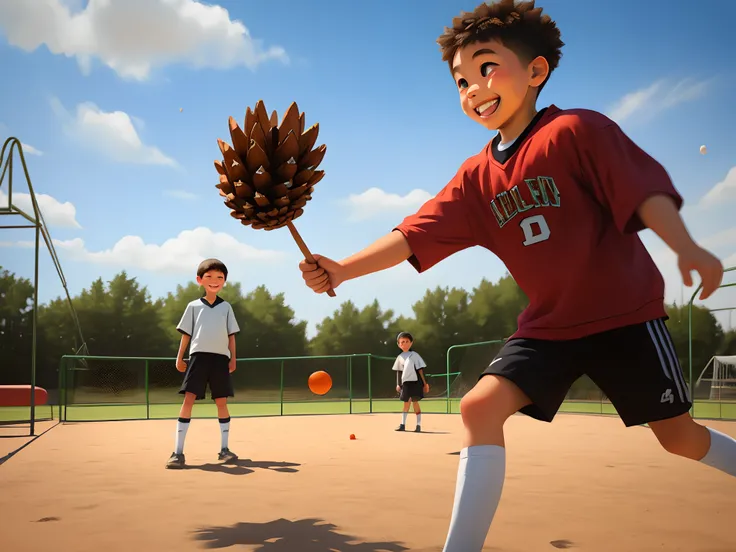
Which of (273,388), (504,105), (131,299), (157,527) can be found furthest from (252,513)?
(131,299)

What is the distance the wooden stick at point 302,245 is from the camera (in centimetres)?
236

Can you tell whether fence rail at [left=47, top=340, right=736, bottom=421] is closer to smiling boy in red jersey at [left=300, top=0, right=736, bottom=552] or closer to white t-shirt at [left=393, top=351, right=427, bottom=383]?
white t-shirt at [left=393, top=351, right=427, bottom=383]

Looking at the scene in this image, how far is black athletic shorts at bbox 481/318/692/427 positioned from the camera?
241 centimetres

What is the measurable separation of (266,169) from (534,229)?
0.99m

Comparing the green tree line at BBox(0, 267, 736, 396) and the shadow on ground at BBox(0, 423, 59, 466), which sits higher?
the green tree line at BBox(0, 267, 736, 396)

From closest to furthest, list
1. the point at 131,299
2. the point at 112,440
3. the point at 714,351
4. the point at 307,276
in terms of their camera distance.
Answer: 1. the point at 307,276
2. the point at 112,440
3. the point at 714,351
4. the point at 131,299

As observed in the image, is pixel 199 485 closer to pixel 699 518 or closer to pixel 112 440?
pixel 699 518

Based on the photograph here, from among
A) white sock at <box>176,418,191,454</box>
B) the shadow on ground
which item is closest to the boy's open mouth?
white sock at <box>176,418,191,454</box>

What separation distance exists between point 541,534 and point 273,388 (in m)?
→ 23.7

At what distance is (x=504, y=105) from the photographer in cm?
273

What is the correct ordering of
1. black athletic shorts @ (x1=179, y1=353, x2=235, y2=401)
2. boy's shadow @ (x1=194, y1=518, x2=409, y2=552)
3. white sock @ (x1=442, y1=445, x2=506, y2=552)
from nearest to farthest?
white sock @ (x1=442, y1=445, x2=506, y2=552)
boy's shadow @ (x1=194, y1=518, x2=409, y2=552)
black athletic shorts @ (x1=179, y1=353, x2=235, y2=401)

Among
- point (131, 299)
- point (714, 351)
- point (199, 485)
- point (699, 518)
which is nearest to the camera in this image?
point (699, 518)

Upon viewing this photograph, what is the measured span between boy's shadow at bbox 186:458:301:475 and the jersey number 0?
4078mm

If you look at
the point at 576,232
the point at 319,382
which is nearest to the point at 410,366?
the point at 319,382
